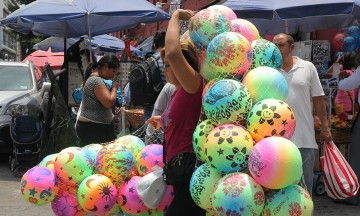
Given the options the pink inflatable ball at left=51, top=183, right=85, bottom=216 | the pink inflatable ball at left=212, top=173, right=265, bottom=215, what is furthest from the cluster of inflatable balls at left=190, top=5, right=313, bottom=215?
the pink inflatable ball at left=51, top=183, right=85, bottom=216

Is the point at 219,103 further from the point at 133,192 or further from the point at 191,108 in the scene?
the point at 133,192

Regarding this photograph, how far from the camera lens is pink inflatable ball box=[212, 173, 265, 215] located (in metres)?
3.04

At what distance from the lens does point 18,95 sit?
10023 mm

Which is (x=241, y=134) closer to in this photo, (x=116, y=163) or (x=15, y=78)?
(x=116, y=163)

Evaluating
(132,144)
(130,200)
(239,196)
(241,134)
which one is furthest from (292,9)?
(239,196)

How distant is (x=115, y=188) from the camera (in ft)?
14.1

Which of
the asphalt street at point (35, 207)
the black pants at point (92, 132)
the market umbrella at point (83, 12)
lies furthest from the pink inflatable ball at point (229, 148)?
the market umbrella at point (83, 12)

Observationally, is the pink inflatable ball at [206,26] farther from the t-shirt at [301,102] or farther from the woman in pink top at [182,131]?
the t-shirt at [301,102]

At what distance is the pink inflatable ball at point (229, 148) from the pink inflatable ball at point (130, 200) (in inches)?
45.7

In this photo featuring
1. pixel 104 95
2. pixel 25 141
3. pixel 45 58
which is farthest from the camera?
pixel 45 58

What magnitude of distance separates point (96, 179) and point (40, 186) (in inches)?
18.0

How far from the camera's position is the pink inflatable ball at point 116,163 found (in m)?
4.27

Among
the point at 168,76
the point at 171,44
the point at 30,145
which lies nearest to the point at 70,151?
the point at 168,76

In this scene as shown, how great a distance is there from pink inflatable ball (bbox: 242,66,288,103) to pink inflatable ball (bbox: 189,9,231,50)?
13.9 inches
